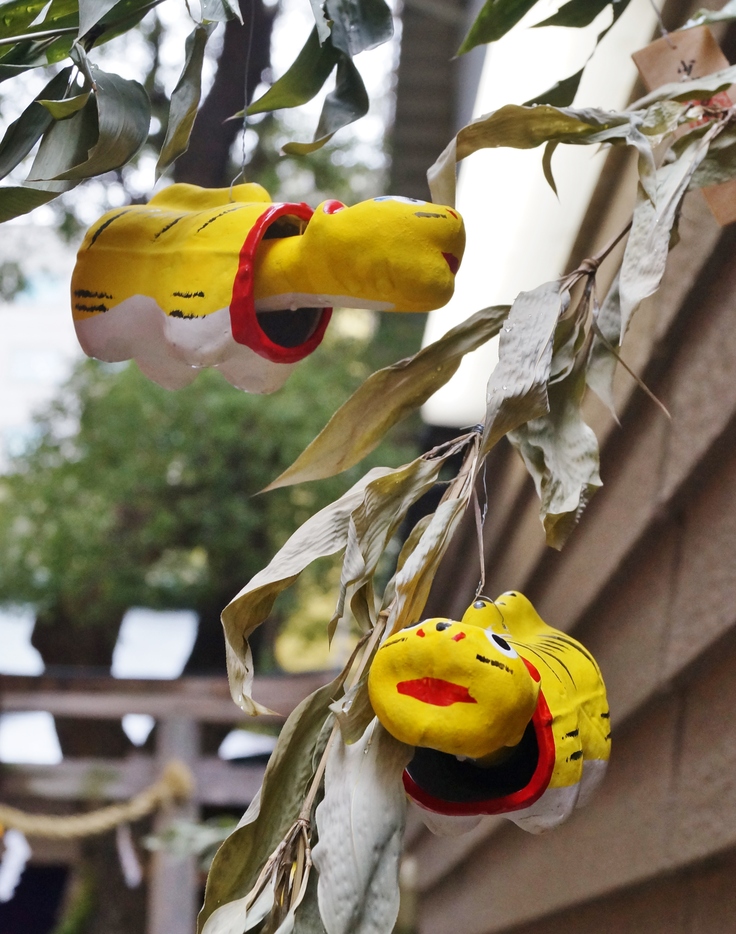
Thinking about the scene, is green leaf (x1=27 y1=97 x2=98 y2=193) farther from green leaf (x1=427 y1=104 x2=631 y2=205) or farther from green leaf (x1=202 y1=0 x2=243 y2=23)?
green leaf (x1=427 y1=104 x2=631 y2=205)

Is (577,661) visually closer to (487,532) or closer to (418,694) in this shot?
(418,694)

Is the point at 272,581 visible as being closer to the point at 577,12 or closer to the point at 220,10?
the point at 220,10

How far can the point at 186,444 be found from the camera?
4398 millimetres

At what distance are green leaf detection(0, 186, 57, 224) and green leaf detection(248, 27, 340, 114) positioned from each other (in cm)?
18

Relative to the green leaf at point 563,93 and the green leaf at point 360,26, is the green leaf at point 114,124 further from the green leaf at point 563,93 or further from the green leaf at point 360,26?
the green leaf at point 563,93

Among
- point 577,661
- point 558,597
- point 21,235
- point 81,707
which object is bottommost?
point 81,707

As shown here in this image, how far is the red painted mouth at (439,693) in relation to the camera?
45 cm

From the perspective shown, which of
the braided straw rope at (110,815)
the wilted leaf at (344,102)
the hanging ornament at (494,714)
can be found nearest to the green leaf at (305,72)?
the wilted leaf at (344,102)

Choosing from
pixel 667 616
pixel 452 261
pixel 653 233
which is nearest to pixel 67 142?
pixel 452 261

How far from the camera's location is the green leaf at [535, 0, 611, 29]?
0.71m

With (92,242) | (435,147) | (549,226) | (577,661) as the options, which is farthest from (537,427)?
(435,147)

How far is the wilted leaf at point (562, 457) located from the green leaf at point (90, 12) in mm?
329

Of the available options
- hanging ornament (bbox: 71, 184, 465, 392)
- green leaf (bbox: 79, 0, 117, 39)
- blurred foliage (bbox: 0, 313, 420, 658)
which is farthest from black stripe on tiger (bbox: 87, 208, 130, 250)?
blurred foliage (bbox: 0, 313, 420, 658)

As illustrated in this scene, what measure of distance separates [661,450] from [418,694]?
65cm
